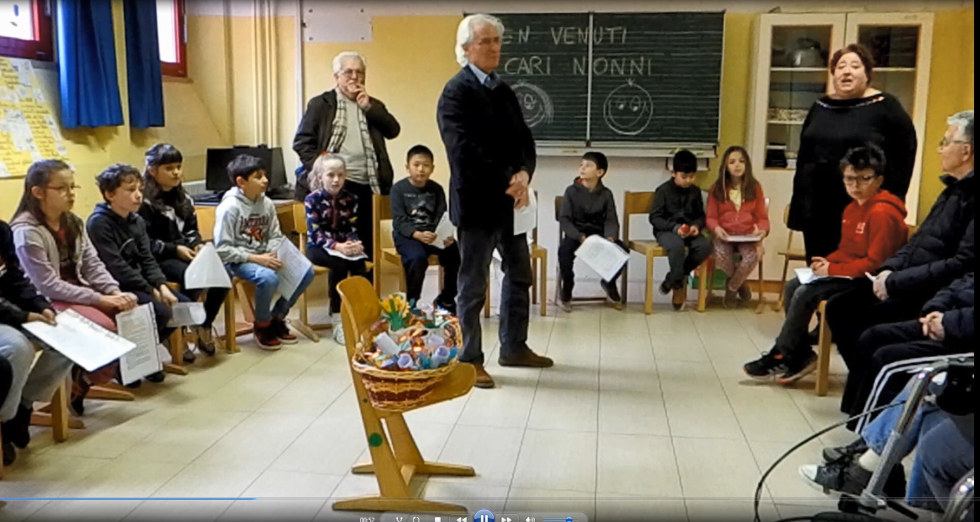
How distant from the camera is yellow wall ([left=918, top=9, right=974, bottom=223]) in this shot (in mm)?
4777

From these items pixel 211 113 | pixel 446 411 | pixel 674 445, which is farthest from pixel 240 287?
pixel 674 445

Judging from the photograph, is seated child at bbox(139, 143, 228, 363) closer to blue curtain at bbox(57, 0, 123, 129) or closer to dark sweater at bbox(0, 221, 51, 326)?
blue curtain at bbox(57, 0, 123, 129)

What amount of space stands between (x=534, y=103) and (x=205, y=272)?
2.56m

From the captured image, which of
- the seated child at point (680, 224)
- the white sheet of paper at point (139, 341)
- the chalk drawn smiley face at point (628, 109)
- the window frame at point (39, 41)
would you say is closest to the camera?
the white sheet of paper at point (139, 341)

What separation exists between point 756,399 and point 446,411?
116 cm

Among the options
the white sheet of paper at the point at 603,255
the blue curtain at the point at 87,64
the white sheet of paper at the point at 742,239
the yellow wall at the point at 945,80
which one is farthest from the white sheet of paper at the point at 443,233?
the yellow wall at the point at 945,80

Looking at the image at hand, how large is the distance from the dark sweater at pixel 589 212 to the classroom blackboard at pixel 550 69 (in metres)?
0.64

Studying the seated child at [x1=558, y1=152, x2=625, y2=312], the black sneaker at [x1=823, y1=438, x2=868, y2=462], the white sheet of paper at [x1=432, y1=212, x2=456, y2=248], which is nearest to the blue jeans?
the white sheet of paper at [x1=432, y1=212, x2=456, y2=248]

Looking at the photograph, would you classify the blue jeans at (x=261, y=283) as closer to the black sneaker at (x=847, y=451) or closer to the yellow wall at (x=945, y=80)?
the black sneaker at (x=847, y=451)

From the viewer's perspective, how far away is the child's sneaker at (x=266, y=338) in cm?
370

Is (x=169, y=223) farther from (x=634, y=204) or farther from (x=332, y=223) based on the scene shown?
(x=634, y=204)

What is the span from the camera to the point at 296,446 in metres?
2.56

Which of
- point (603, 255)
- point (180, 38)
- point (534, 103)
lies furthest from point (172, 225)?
point (534, 103)

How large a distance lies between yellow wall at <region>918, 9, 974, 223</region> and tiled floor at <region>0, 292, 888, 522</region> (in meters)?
2.22
